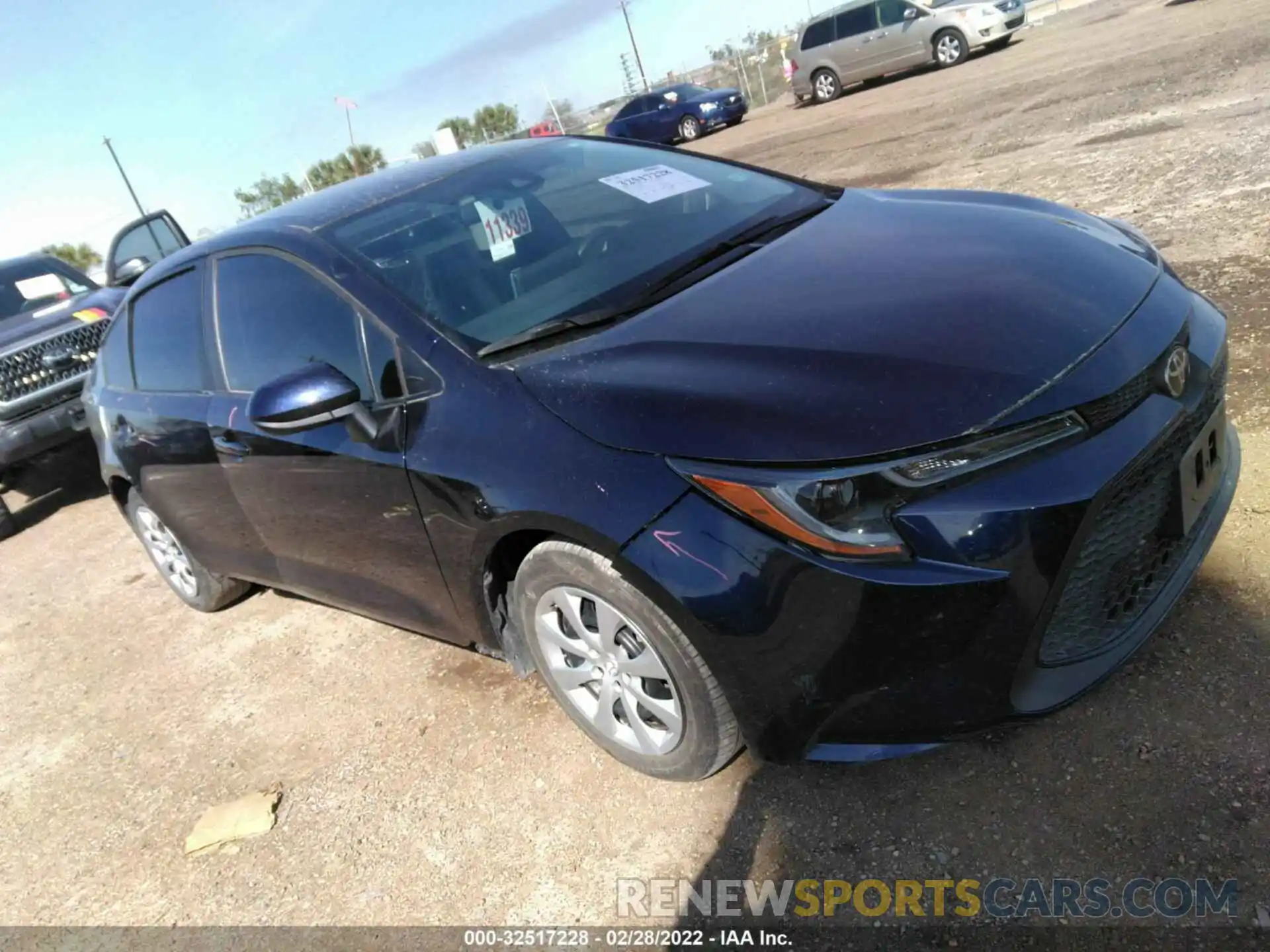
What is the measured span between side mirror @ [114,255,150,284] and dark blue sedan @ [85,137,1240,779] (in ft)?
15.3

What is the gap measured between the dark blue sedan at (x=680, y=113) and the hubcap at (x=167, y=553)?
17.8 metres

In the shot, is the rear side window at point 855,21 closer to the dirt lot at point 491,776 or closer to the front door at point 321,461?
the dirt lot at point 491,776

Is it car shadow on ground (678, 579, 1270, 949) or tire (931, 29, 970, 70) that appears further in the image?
tire (931, 29, 970, 70)

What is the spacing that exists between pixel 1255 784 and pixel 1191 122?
270 inches

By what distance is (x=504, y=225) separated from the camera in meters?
2.90

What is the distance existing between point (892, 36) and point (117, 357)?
17148mm

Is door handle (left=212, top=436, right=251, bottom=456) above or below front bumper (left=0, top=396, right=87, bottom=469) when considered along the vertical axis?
above

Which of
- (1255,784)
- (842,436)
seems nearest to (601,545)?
(842,436)

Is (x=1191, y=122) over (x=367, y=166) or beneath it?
beneath

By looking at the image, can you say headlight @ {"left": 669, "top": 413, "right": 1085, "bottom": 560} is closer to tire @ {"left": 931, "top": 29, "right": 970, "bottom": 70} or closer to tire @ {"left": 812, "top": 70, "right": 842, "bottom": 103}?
tire @ {"left": 931, "top": 29, "right": 970, "bottom": 70}

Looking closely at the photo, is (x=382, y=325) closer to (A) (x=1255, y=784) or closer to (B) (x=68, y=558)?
(A) (x=1255, y=784)

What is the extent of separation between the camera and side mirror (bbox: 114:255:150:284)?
23.6ft

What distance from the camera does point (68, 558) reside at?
5.87 metres

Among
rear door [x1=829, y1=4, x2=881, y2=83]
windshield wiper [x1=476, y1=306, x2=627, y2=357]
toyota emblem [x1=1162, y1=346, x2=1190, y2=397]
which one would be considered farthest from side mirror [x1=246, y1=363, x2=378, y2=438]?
rear door [x1=829, y1=4, x2=881, y2=83]
